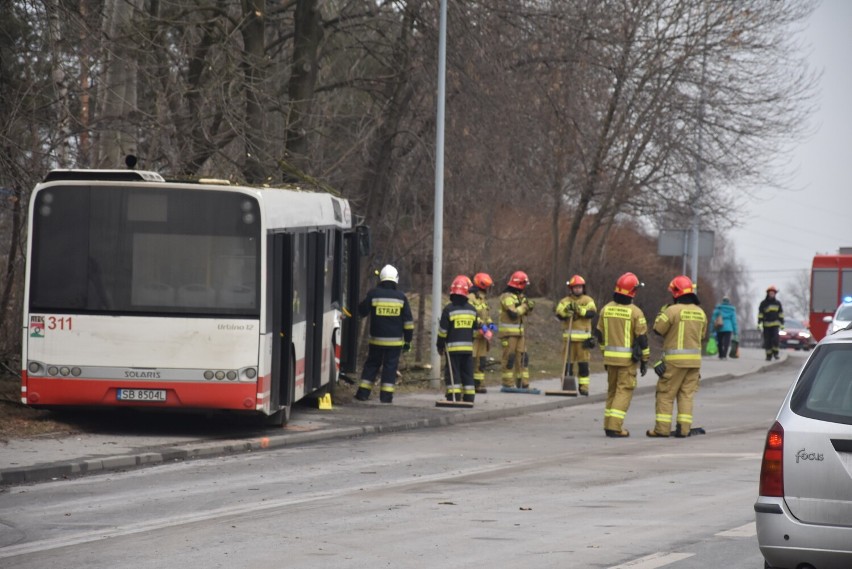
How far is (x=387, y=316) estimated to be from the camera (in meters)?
20.8

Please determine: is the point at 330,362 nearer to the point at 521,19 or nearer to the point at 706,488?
the point at 521,19

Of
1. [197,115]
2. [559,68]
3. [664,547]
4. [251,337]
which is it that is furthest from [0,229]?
[664,547]

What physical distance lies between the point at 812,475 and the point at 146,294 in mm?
9973

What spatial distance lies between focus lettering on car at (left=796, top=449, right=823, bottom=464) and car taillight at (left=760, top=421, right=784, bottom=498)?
0.09m

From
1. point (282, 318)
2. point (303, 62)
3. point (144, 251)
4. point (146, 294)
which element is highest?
point (303, 62)

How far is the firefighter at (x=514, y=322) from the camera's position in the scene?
23.7 meters

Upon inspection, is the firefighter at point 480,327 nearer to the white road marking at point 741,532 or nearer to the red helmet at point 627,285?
the red helmet at point 627,285

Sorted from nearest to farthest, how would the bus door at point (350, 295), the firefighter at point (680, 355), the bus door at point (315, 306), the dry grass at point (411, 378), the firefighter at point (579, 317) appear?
the dry grass at point (411, 378) < the firefighter at point (680, 355) < the bus door at point (315, 306) < the bus door at point (350, 295) < the firefighter at point (579, 317)

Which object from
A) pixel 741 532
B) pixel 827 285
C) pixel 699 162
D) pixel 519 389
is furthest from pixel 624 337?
pixel 827 285

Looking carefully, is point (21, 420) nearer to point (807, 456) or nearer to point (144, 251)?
point (144, 251)

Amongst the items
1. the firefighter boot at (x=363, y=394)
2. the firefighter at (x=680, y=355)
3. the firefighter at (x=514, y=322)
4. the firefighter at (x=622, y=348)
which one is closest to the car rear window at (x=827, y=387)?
the firefighter at (x=680, y=355)

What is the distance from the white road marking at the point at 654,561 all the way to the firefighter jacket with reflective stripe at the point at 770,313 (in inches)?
1183

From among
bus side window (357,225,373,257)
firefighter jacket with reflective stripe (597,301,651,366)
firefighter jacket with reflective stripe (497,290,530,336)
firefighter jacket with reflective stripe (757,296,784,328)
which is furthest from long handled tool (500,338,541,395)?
firefighter jacket with reflective stripe (757,296,784,328)

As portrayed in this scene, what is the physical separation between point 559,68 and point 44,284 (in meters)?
12.7
